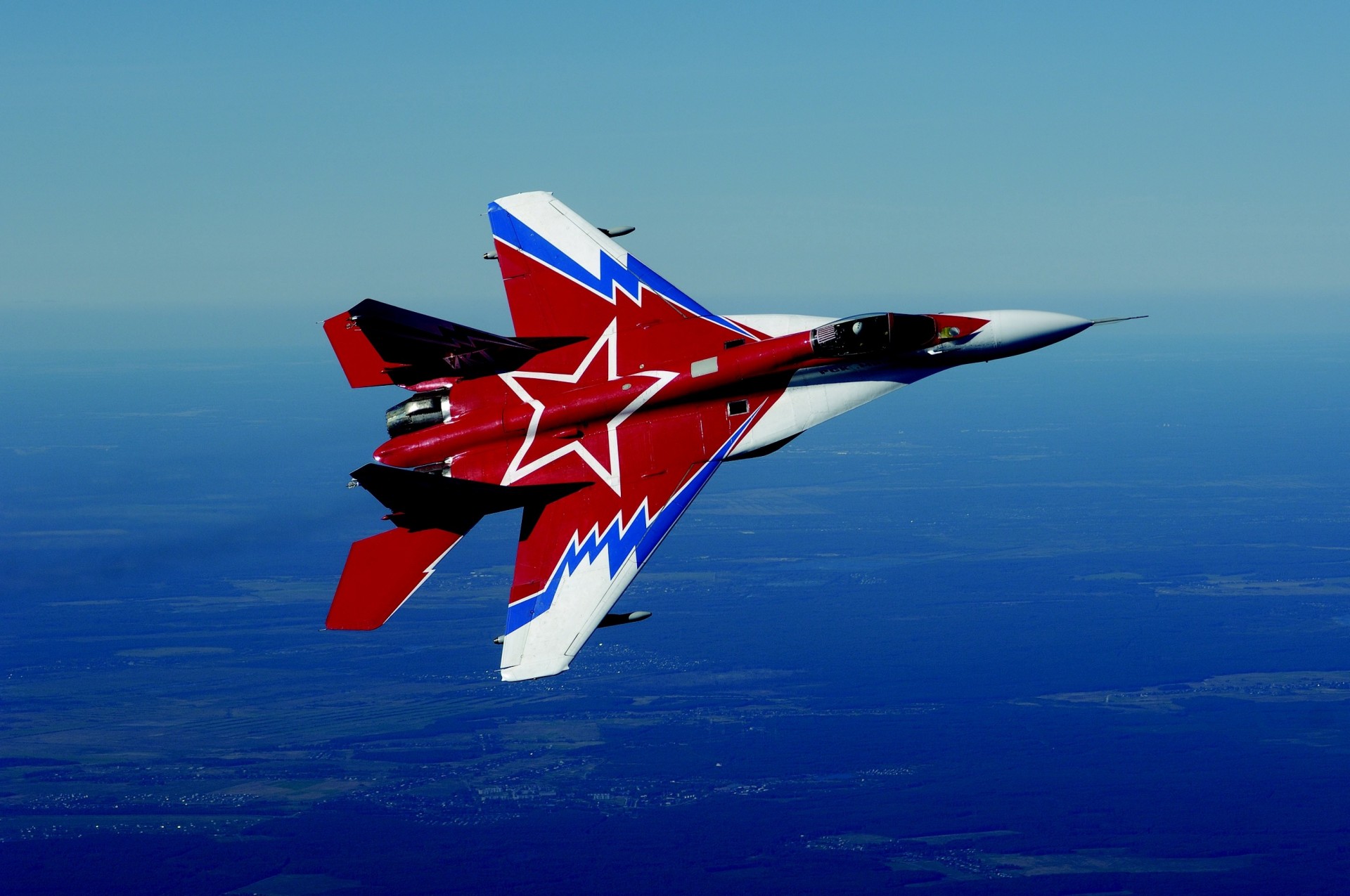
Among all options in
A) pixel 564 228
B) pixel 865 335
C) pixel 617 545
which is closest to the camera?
pixel 617 545

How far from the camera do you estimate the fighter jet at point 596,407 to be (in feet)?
102

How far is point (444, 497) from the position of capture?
3078cm

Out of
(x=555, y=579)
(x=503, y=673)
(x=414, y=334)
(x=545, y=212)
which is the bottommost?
(x=503, y=673)

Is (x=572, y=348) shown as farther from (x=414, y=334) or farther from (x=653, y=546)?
(x=653, y=546)

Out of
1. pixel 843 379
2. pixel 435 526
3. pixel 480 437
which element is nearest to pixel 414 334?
pixel 480 437

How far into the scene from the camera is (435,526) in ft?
105

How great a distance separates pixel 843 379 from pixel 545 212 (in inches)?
433

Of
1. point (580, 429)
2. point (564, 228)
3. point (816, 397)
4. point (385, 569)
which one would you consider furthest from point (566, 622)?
point (564, 228)

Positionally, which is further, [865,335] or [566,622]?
[865,335]

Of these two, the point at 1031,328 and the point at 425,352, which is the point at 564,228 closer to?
the point at 425,352

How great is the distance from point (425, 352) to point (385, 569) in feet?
20.4

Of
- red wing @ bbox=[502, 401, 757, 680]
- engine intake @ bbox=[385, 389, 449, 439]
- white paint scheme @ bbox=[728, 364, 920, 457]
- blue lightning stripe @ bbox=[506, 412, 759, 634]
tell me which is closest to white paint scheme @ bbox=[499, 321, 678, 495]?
red wing @ bbox=[502, 401, 757, 680]

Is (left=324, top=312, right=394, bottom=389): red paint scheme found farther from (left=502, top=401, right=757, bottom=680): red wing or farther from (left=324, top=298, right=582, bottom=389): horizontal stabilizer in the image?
(left=502, top=401, right=757, bottom=680): red wing

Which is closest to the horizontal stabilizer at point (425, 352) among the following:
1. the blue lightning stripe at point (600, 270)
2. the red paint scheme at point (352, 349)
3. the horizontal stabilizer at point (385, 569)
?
the red paint scheme at point (352, 349)
